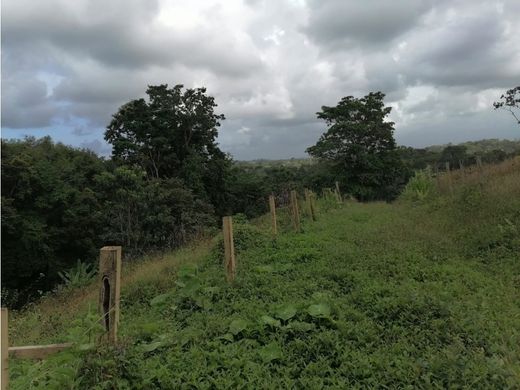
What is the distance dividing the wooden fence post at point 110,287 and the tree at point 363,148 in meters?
32.3

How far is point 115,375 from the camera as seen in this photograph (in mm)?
3359

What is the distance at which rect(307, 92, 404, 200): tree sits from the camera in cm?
3519

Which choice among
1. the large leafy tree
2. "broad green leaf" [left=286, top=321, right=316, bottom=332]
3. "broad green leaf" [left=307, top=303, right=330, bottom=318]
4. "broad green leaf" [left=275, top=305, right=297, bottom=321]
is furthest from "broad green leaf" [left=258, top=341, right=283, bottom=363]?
the large leafy tree

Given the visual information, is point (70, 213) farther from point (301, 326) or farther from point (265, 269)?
point (301, 326)

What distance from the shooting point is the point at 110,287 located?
141 inches

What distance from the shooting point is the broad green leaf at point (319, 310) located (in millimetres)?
4914

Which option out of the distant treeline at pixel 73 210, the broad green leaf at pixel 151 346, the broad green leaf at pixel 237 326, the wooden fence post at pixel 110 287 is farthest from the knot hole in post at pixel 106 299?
the distant treeline at pixel 73 210

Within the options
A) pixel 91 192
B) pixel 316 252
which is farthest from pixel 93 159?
pixel 316 252

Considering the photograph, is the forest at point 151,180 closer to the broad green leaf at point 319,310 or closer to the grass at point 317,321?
the grass at point 317,321

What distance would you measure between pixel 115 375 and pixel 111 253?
2.94ft

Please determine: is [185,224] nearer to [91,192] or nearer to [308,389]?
[91,192]

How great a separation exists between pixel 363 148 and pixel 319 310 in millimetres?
31787

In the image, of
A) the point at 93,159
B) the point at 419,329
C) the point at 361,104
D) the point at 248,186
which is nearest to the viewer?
the point at 419,329

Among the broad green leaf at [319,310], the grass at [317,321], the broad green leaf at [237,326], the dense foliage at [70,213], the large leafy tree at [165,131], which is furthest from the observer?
the large leafy tree at [165,131]
